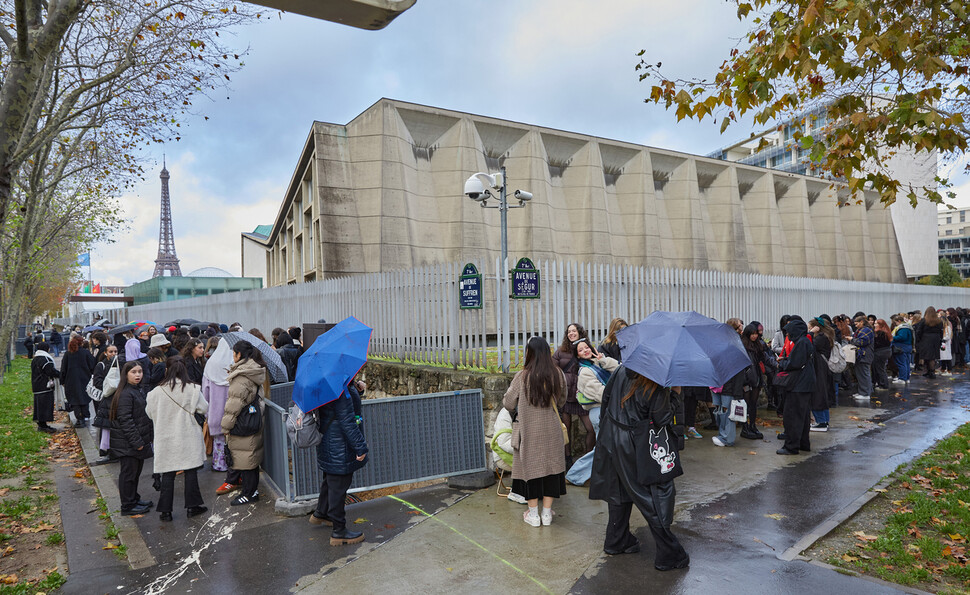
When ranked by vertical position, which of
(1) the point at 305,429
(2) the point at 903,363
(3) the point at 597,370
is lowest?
(2) the point at 903,363

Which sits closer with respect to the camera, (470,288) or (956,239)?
(470,288)

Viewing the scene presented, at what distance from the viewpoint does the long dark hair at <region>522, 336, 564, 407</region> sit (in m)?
5.30

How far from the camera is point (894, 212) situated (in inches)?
1674

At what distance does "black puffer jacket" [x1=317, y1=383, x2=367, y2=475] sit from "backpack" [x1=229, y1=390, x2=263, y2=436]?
161 centimetres

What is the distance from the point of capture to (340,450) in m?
5.05

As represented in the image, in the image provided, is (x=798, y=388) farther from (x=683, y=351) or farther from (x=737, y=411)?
(x=683, y=351)

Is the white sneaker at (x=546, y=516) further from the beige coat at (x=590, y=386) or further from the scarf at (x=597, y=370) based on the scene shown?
the scarf at (x=597, y=370)

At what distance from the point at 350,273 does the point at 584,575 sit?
17401mm

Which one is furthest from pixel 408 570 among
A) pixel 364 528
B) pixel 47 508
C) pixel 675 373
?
pixel 47 508

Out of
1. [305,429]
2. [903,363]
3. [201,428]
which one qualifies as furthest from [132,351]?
[903,363]

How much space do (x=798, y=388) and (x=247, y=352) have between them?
22.2 ft

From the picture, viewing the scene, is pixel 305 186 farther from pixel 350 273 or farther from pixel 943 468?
pixel 943 468

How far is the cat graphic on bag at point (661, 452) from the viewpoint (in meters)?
4.39

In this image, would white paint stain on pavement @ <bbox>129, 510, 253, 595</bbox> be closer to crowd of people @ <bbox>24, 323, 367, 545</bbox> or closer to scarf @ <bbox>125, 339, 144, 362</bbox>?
crowd of people @ <bbox>24, 323, 367, 545</bbox>
